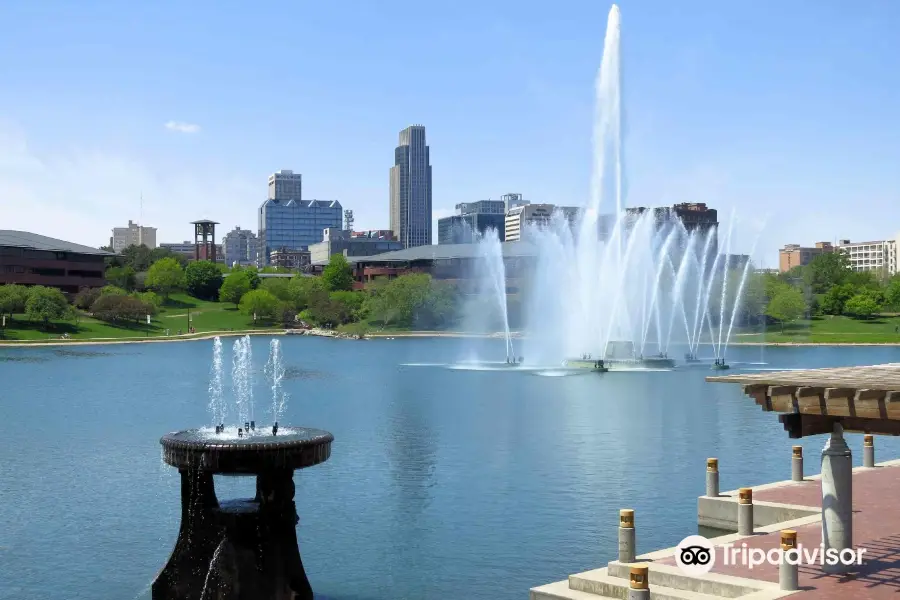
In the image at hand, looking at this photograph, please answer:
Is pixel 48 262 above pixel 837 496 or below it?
above

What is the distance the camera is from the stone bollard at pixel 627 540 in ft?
53.2

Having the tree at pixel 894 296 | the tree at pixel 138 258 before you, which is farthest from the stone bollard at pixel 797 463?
the tree at pixel 138 258

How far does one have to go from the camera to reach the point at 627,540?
1630 centimetres

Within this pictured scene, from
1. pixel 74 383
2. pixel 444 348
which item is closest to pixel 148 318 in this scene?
pixel 444 348

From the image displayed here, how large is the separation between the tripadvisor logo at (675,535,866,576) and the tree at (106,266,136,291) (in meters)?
152

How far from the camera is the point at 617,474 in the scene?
28984 mm

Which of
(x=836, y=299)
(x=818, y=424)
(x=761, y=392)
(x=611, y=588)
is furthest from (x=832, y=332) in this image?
(x=611, y=588)

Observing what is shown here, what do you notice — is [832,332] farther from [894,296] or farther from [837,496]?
[837,496]

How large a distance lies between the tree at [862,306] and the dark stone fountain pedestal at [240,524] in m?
132

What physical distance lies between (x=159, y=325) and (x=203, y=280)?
118 ft

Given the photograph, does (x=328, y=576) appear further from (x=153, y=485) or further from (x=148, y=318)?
(x=148, y=318)

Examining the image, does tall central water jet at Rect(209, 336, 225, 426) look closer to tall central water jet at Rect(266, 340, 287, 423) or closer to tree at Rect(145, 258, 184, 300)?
tall central water jet at Rect(266, 340, 287, 423)

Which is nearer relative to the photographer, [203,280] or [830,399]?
[830,399]

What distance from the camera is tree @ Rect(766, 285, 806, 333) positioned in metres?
127
